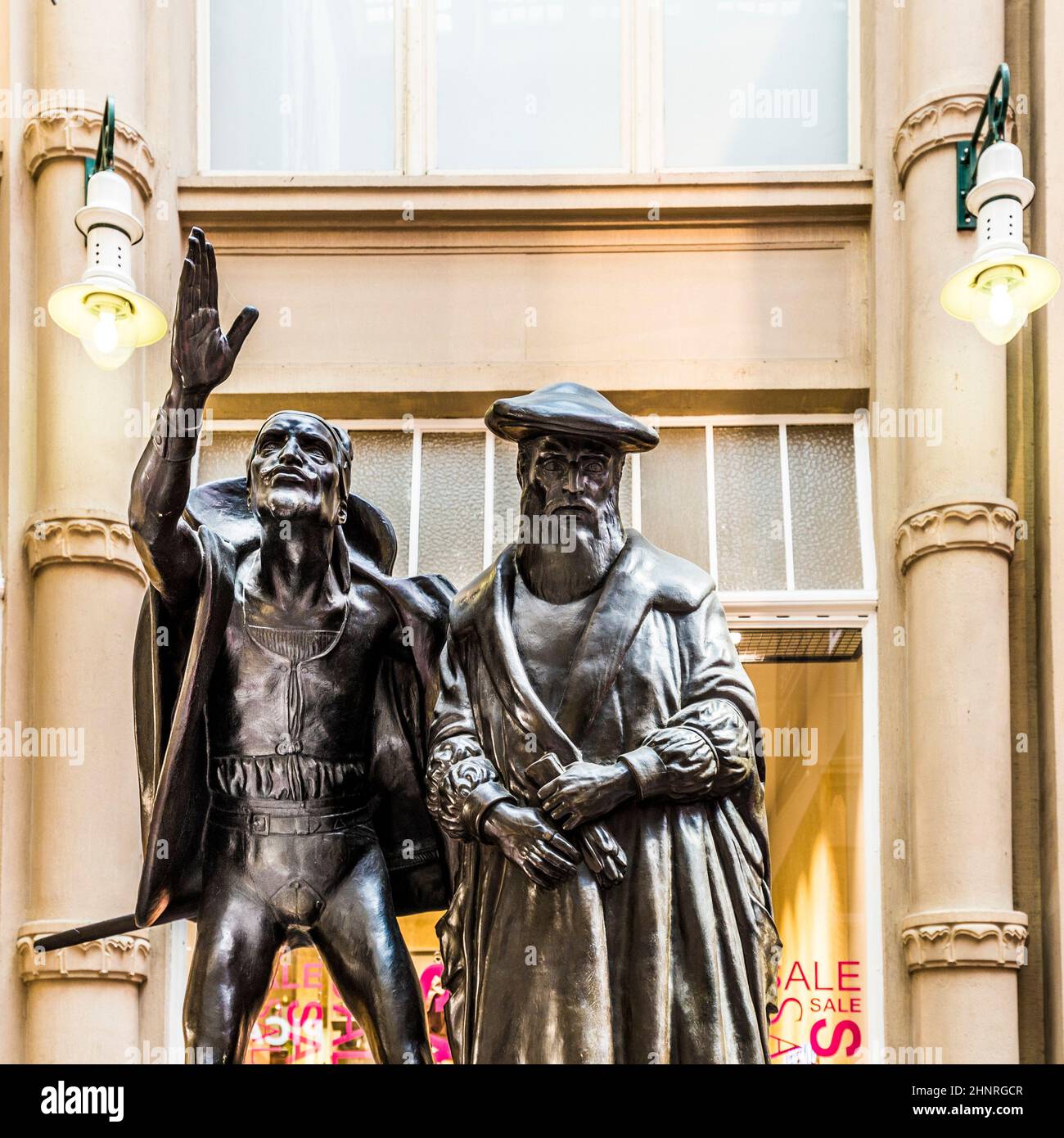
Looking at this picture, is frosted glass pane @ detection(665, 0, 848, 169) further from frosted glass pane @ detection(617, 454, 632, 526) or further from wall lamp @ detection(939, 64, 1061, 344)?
wall lamp @ detection(939, 64, 1061, 344)

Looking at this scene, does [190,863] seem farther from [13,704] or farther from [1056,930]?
[1056,930]

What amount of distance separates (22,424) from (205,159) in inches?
80.7

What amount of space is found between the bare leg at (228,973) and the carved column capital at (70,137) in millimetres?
6414

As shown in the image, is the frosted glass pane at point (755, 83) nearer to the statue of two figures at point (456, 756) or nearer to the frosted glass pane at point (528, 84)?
the frosted glass pane at point (528, 84)

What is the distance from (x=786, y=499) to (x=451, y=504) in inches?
74.1

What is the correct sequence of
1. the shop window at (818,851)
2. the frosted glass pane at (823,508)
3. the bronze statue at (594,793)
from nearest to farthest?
the bronze statue at (594,793)
the shop window at (818,851)
the frosted glass pane at (823,508)

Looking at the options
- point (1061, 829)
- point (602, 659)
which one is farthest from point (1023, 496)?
point (602, 659)

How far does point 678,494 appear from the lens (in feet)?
37.6

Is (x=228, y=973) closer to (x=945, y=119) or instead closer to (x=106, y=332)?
(x=106, y=332)

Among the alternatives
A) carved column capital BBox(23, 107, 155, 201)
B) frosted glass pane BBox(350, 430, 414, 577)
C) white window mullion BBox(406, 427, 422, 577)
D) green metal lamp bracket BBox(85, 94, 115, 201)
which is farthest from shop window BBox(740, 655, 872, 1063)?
carved column capital BBox(23, 107, 155, 201)

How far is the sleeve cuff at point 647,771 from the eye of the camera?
5348 millimetres

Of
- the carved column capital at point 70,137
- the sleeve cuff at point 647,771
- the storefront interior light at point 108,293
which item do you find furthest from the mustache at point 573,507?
the carved column capital at point 70,137

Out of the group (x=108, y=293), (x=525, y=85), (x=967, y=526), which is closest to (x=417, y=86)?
(x=525, y=85)

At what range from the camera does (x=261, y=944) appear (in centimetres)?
593
